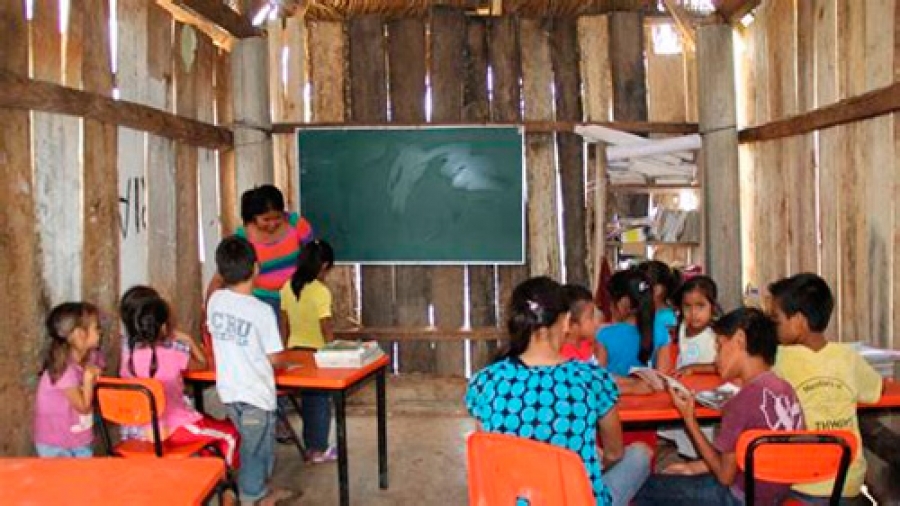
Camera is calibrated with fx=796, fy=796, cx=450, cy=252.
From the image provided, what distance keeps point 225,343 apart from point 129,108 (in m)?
1.38

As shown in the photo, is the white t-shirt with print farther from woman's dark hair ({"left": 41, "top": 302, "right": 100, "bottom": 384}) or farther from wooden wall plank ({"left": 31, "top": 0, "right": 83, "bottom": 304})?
wooden wall plank ({"left": 31, "top": 0, "right": 83, "bottom": 304})

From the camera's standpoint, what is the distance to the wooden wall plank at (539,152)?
20.2ft

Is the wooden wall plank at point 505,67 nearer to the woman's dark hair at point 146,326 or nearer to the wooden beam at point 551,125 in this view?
the wooden beam at point 551,125

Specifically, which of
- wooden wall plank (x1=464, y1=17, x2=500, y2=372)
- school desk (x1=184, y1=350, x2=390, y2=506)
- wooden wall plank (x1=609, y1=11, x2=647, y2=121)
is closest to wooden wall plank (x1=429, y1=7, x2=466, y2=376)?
wooden wall plank (x1=464, y1=17, x2=500, y2=372)

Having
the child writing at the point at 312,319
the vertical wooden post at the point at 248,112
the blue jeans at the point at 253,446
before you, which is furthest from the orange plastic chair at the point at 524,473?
the vertical wooden post at the point at 248,112

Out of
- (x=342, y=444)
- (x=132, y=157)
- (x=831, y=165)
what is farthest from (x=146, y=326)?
(x=831, y=165)

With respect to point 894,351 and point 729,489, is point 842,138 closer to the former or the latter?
point 894,351

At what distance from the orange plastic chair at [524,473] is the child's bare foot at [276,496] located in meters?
1.97

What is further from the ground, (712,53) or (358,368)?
(712,53)

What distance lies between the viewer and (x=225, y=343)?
134 inches

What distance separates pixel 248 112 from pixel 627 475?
149 inches

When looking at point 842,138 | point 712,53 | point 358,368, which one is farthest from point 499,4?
point 358,368

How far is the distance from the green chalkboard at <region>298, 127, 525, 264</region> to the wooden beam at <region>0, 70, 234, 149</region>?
1.03 metres

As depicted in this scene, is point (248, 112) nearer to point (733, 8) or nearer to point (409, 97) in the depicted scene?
point (409, 97)
